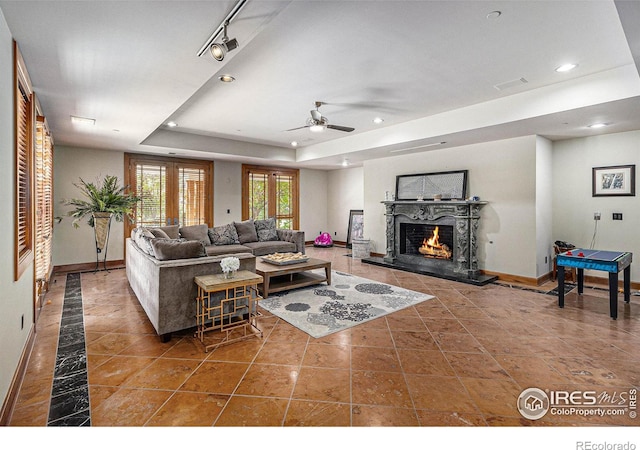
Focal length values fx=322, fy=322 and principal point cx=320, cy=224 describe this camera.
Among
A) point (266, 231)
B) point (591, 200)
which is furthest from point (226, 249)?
point (591, 200)

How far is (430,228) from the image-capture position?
6449 millimetres

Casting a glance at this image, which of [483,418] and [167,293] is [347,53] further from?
[483,418]

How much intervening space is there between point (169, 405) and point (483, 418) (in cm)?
196

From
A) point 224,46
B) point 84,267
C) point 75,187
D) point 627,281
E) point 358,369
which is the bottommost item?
point 358,369

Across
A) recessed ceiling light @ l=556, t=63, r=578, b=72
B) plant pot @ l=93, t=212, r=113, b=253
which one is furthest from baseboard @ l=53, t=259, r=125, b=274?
recessed ceiling light @ l=556, t=63, r=578, b=72

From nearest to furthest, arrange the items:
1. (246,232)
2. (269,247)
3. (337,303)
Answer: (337,303) < (269,247) < (246,232)

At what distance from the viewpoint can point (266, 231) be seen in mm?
7172

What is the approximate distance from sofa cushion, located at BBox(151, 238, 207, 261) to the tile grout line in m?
1.04

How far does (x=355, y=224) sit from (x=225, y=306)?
6.52 metres

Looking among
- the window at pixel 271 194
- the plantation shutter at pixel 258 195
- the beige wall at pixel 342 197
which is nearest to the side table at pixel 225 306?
the window at pixel 271 194

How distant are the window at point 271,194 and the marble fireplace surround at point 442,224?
3.36 metres

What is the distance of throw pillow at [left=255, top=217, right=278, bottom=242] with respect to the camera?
280 inches

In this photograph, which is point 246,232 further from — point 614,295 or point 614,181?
point 614,181

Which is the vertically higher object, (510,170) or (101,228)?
(510,170)
